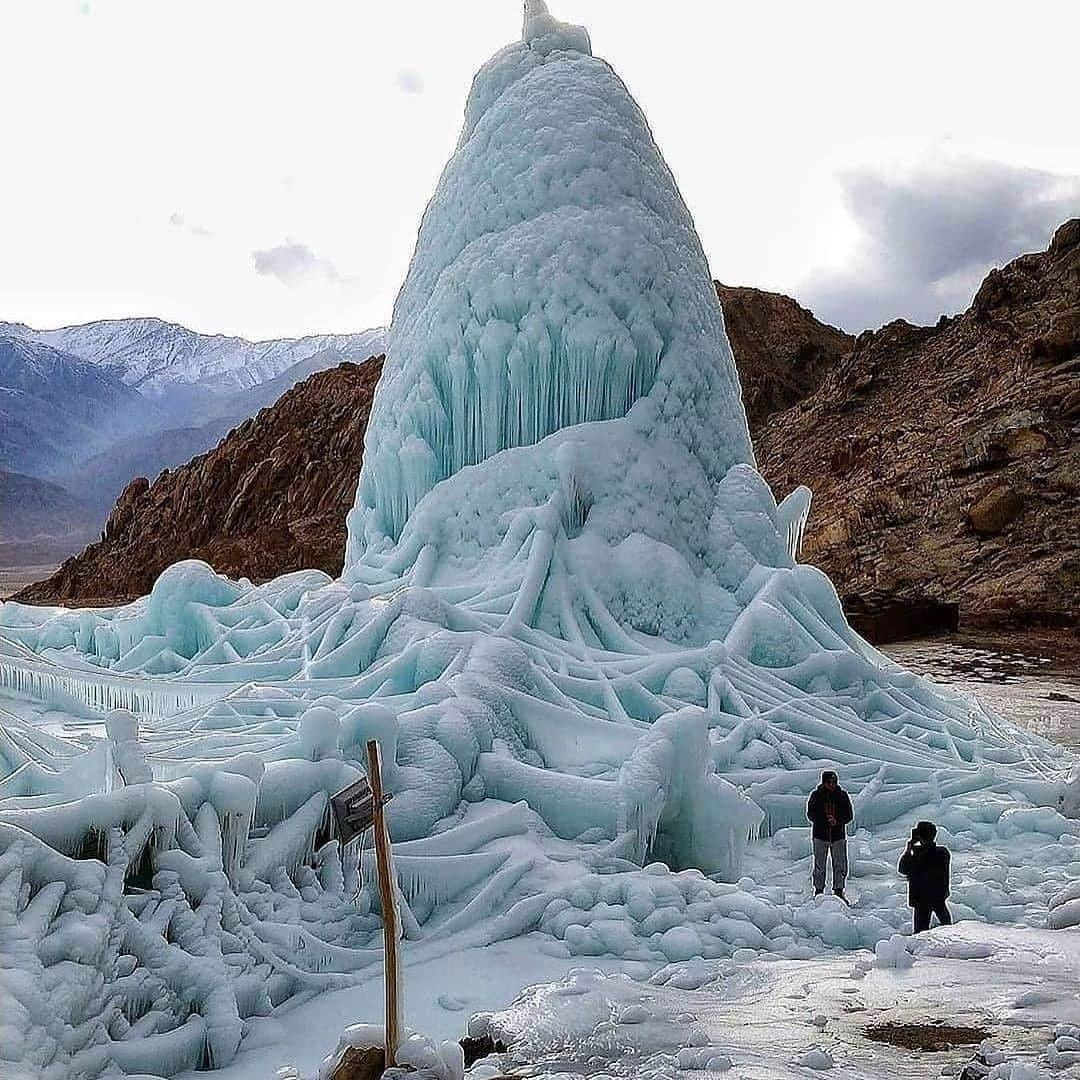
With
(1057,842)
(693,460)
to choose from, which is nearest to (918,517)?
(693,460)

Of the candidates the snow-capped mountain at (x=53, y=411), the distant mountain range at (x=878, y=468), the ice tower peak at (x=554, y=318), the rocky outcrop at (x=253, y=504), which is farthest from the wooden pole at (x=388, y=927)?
the rocky outcrop at (x=253, y=504)

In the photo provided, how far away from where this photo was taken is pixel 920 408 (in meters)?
35.9

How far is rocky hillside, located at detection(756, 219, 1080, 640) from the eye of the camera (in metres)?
24.9

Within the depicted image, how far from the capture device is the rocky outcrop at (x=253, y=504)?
4528 centimetres

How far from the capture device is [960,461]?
3003 centimetres

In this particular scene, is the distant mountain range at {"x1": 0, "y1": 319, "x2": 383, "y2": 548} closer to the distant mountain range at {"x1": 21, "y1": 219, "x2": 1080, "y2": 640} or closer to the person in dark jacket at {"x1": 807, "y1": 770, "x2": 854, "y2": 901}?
the person in dark jacket at {"x1": 807, "y1": 770, "x2": 854, "y2": 901}

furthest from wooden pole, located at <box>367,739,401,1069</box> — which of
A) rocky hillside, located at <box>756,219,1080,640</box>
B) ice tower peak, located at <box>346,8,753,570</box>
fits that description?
rocky hillside, located at <box>756,219,1080,640</box>

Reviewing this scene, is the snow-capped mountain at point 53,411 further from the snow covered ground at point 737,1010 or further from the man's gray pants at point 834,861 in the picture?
the man's gray pants at point 834,861

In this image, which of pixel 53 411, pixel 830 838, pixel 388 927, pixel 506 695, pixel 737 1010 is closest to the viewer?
pixel 388 927

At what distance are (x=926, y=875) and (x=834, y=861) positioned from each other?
2.42 feet

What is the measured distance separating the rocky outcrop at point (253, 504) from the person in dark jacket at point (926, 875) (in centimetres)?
3844

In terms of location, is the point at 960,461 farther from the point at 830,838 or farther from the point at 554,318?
the point at 830,838

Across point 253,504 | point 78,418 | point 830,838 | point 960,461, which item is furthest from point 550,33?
point 253,504

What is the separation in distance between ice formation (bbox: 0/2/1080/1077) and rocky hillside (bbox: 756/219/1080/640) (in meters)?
11.7
